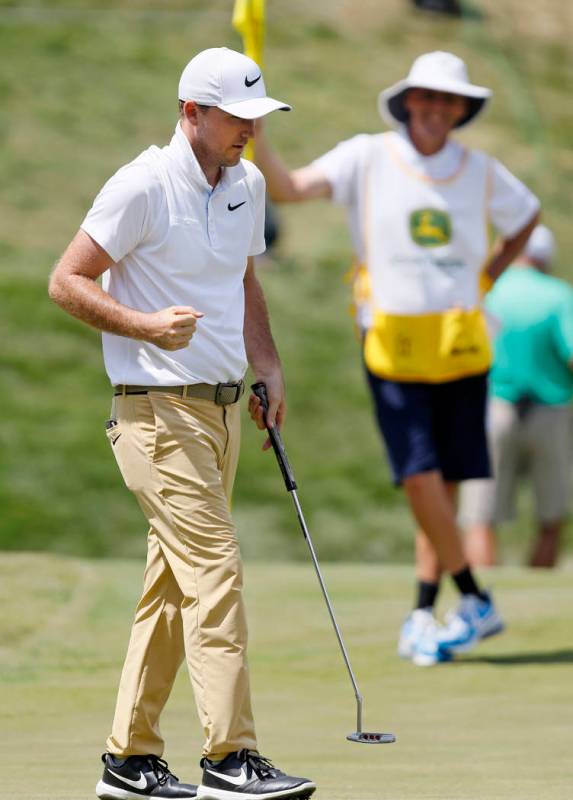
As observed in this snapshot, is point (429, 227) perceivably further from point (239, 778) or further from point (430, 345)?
point (239, 778)

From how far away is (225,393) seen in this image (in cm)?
493

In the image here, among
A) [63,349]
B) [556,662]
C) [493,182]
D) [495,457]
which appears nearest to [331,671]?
[556,662]

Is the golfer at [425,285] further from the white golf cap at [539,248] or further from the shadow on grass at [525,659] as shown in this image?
the white golf cap at [539,248]

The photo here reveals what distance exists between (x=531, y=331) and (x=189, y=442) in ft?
21.0

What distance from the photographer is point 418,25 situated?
22.2 metres

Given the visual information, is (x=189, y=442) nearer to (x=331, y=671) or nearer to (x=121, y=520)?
(x=331, y=671)

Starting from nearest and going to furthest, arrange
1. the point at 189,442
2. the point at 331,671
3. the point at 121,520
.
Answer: the point at 189,442 < the point at 331,671 < the point at 121,520

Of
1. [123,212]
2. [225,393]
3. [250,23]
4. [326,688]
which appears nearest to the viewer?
[123,212]

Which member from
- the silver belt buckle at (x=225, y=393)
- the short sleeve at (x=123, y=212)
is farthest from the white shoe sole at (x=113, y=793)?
the short sleeve at (x=123, y=212)

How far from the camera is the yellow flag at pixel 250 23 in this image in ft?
23.6

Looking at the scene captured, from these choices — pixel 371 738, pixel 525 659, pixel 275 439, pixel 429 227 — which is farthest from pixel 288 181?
pixel 371 738

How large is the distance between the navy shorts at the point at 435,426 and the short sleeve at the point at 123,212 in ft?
9.84

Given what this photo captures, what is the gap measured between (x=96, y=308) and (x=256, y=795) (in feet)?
4.25

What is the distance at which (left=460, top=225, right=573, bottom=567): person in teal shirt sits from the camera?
1091cm
